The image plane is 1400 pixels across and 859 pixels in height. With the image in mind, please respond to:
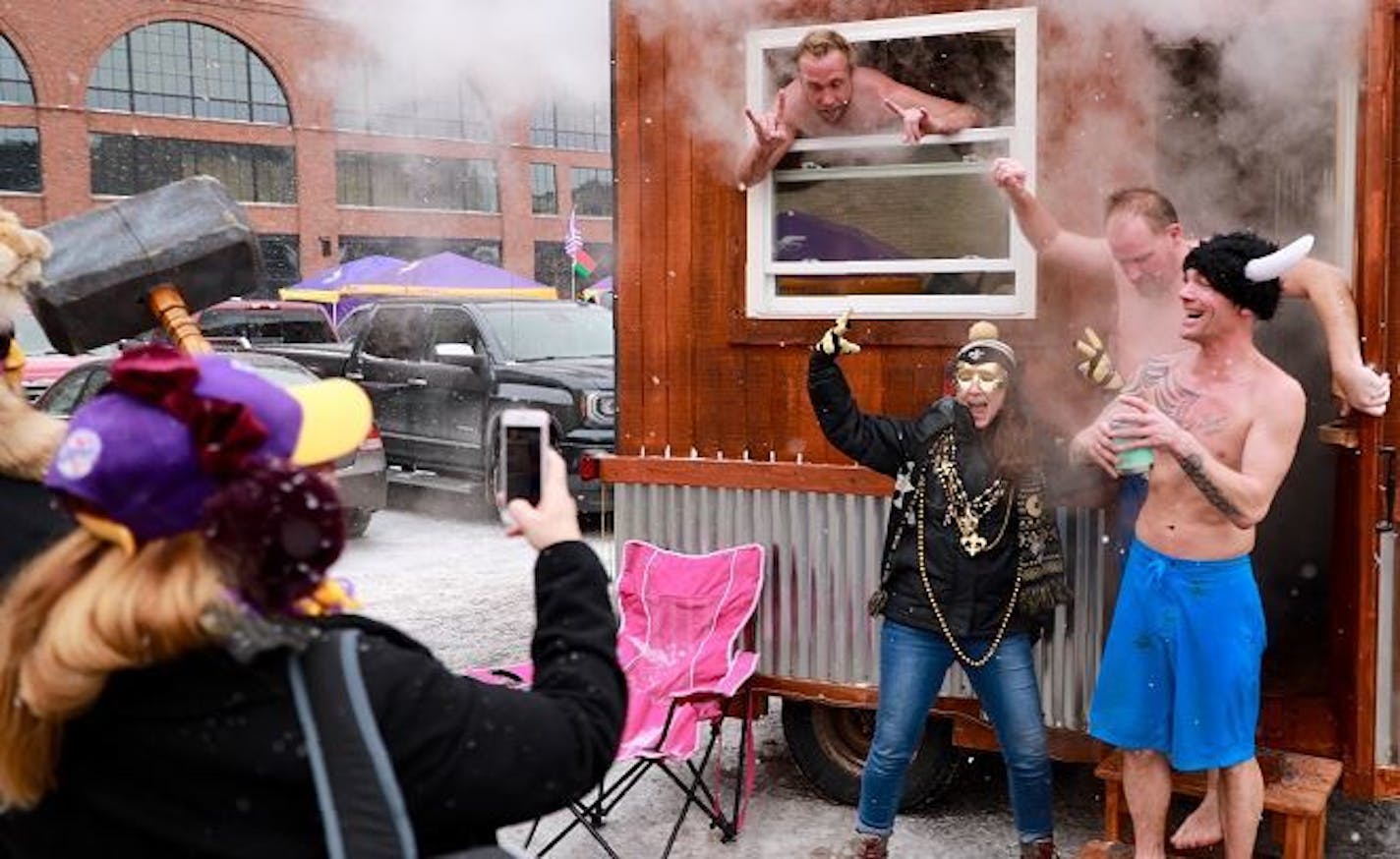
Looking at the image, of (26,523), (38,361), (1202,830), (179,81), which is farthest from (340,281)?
(26,523)

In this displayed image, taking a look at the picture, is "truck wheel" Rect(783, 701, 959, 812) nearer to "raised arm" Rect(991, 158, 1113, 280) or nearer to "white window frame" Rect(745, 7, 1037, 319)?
"white window frame" Rect(745, 7, 1037, 319)

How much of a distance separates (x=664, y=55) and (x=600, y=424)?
598 centimetres

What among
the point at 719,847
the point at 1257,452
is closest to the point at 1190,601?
the point at 1257,452

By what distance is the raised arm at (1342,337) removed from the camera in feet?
12.8

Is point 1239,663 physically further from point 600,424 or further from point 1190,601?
point 600,424

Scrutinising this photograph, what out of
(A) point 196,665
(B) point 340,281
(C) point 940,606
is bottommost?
(C) point 940,606

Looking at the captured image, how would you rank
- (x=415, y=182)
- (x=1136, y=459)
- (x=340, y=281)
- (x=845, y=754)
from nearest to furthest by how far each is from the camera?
(x=1136, y=459)
(x=845, y=754)
(x=340, y=281)
(x=415, y=182)

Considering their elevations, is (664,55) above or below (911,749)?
above

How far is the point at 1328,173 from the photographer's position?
562 centimetres

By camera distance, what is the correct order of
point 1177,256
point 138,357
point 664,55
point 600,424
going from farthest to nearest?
1. point 600,424
2. point 664,55
3. point 1177,256
4. point 138,357

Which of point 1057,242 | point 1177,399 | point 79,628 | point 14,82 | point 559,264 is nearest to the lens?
point 79,628

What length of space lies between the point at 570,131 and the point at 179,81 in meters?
15.7

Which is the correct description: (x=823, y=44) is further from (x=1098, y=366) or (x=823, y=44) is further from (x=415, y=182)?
(x=415, y=182)

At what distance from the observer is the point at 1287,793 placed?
4.13 metres
